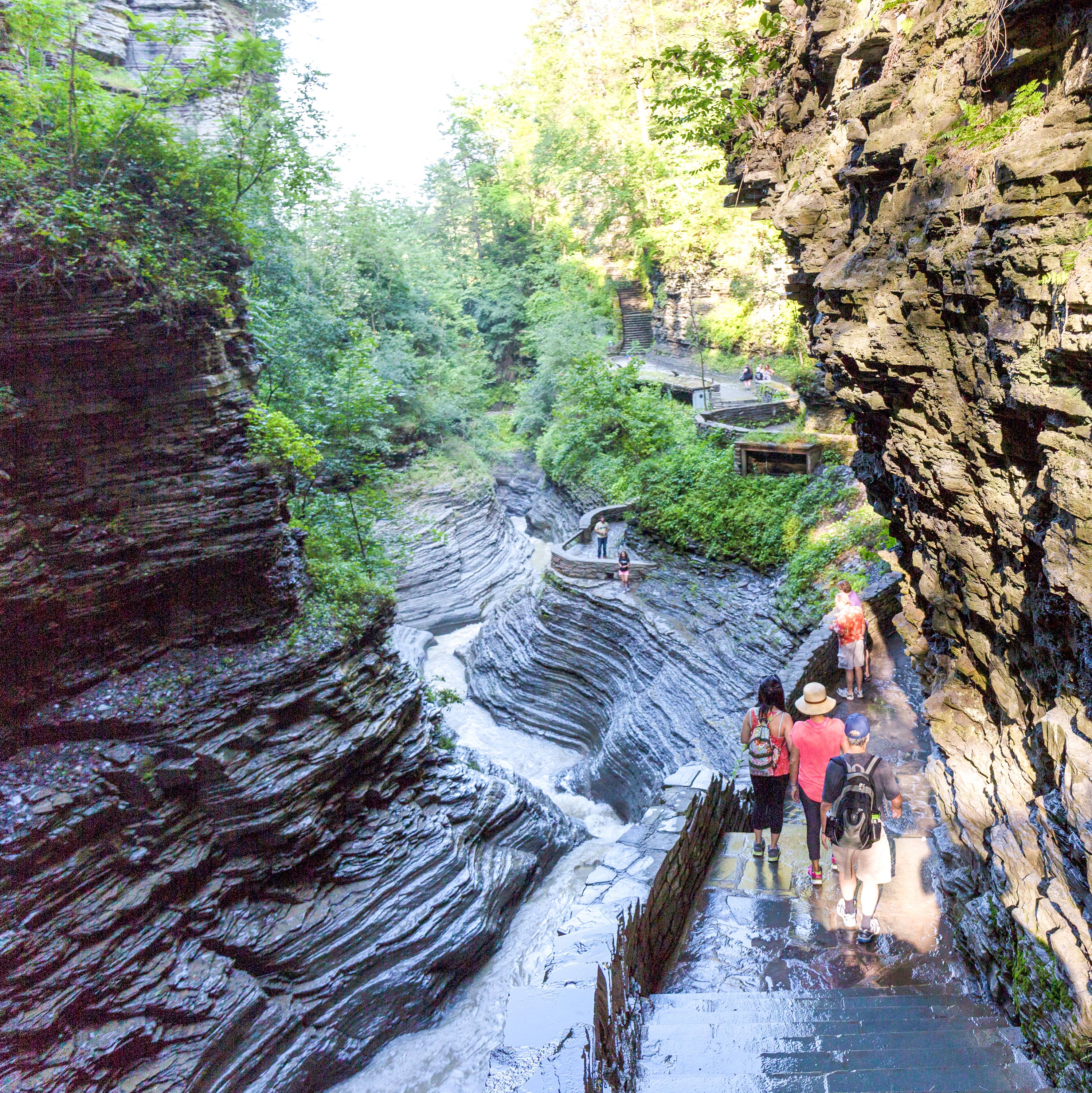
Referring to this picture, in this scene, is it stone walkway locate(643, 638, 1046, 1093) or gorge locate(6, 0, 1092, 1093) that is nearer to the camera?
stone walkway locate(643, 638, 1046, 1093)

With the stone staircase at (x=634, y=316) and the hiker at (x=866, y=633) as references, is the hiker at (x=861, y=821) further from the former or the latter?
the stone staircase at (x=634, y=316)

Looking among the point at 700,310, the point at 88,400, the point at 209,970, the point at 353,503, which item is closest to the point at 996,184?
the point at 88,400

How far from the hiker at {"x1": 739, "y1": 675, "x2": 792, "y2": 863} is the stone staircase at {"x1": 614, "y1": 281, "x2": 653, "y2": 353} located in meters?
27.2

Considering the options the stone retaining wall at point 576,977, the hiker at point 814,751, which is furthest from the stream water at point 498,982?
the hiker at point 814,751

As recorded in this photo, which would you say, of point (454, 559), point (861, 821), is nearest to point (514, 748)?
point (454, 559)

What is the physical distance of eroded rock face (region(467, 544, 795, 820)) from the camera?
12117 mm

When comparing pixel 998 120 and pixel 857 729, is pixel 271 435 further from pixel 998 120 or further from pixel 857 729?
pixel 998 120

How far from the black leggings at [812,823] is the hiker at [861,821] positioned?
1.60 ft

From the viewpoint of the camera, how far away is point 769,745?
5.47 m

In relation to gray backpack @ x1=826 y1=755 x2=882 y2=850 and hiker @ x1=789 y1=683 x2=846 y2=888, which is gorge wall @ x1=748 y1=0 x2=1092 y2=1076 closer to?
gray backpack @ x1=826 y1=755 x2=882 y2=850

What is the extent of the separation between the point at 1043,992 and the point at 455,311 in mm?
28881

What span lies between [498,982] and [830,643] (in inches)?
248

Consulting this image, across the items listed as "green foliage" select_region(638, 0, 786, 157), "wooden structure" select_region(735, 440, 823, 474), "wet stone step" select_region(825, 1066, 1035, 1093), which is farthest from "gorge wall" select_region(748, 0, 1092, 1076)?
"wooden structure" select_region(735, 440, 823, 474)

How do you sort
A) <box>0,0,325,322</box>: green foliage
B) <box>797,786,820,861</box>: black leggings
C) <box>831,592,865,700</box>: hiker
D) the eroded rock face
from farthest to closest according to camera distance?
the eroded rock face
<box>831,592,865,700</box>: hiker
<box>0,0,325,322</box>: green foliage
<box>797,786,820,861</box>: black leggings
